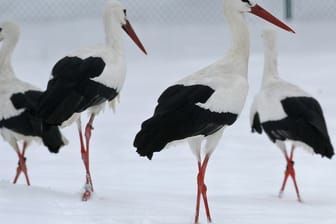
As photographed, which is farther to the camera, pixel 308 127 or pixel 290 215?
pixel 308 127

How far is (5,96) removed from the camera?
9.16 m

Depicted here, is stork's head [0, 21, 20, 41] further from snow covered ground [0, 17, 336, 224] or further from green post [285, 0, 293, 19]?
green post [285, 0, 293, 19]

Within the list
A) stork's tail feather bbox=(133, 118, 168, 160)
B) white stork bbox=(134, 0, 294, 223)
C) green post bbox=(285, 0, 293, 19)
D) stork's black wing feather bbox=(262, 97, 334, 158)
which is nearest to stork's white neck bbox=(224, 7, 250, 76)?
white stork bbox=(134, 0, 294, 223)

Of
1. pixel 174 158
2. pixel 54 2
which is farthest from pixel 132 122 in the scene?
pixel 54 2

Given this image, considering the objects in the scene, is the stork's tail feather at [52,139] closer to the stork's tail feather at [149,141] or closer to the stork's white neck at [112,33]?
the stork's white neck at [112,33]

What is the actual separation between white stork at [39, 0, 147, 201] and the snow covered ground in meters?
0.63

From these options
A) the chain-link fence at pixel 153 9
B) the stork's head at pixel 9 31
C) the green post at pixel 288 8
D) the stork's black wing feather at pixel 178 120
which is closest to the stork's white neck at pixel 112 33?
the stork's head at pixel 9 31

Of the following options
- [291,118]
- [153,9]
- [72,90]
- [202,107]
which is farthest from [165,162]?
[153,9]

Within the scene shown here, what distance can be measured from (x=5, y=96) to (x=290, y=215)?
2.78 meters

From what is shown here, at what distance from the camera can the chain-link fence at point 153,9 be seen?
2088 centimetres

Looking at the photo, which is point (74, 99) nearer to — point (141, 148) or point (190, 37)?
point (141, 148)

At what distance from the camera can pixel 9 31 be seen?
10.3 meters

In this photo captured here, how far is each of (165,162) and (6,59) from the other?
85.1 inches

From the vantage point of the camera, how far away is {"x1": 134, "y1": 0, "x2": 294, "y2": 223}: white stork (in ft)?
23.5
